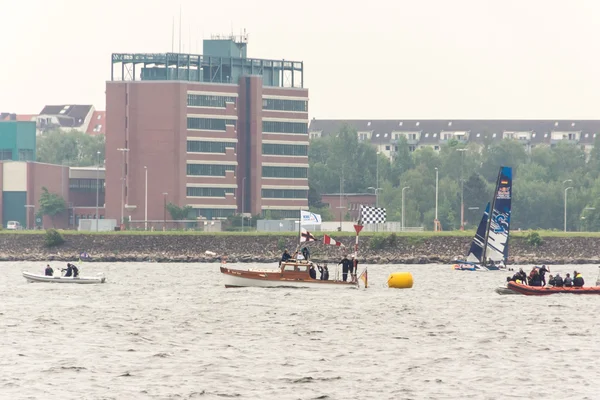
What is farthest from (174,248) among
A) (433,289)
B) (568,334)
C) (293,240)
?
(568,334)

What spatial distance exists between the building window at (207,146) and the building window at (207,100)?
17.4 feet

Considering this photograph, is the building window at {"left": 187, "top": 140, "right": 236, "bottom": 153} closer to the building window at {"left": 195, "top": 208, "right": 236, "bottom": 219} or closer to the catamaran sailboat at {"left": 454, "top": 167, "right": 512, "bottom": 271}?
the building window at {"left": 195, "top": 208, "right": 236, "bottom": 219}

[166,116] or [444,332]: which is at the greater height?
[166,116]

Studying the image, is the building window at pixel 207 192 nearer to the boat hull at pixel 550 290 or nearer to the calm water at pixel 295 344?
the calm water at pixel 295 344

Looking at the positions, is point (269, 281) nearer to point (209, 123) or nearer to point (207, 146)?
point (207, 146)

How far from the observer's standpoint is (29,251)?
159m

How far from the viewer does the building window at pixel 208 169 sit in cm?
19438

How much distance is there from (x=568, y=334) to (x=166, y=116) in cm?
13703

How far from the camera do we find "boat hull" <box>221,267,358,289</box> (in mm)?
81938

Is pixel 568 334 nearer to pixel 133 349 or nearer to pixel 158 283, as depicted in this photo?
pixel 133 349

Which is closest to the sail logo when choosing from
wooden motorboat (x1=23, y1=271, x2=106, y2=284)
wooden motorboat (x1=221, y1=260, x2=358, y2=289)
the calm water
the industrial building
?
the calm water

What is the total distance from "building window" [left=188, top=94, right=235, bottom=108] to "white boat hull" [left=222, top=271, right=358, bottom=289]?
111804mm

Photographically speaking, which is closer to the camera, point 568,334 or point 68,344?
point 68,344

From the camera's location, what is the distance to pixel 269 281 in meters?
82.9
